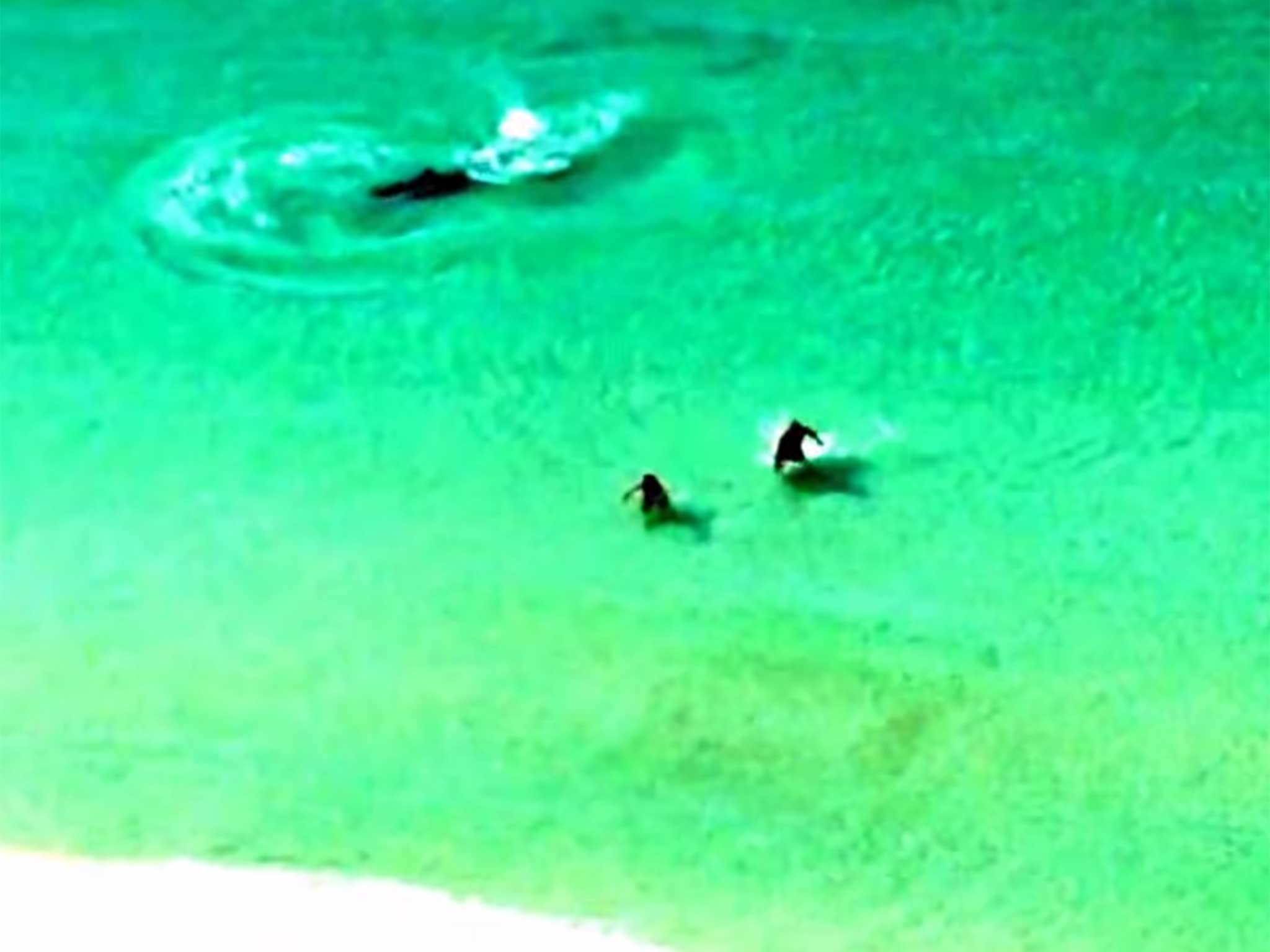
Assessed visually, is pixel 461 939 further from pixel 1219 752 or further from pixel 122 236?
pixel 122 236

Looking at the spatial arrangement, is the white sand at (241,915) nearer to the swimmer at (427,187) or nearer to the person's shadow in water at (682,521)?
the person's shadow in water at (682,521)

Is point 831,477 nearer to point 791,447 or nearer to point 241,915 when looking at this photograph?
point 791,447

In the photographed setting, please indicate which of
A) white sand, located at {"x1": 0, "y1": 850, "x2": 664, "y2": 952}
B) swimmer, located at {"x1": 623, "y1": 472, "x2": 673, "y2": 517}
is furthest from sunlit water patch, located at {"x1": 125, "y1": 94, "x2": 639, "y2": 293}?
white sand, located at {"x1": 0, "y1": 850, "x2": 664, "y2": 952}

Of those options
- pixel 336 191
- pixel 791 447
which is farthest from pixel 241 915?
pixel 336 191

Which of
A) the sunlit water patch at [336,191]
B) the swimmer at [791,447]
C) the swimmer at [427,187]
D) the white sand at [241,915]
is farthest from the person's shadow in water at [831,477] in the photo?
the swimmer at [427,187]

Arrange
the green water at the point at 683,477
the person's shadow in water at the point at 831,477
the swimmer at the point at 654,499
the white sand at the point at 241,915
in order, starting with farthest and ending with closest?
1. the person's shadow in water at the point at 831,477
2. the swimmer at the point at 654,499
3. the green water at the point at 683,477
4. the white sand at the point at 241,915

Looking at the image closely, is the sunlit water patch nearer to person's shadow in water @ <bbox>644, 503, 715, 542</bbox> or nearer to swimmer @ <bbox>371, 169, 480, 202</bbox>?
swimmer @ <bbox>371, 169, 480, 202</bbox>
